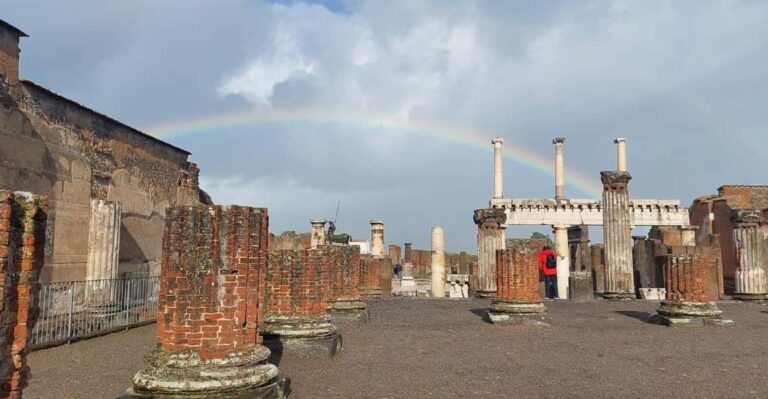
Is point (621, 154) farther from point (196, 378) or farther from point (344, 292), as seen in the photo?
point (196, 378)

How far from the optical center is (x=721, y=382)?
6625mm

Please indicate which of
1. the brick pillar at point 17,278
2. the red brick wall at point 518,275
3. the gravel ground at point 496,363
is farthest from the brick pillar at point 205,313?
the red brick wall at point 518,275

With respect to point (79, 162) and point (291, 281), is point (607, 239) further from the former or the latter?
point (79, 162)

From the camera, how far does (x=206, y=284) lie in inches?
205

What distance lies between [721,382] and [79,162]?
1371 cm

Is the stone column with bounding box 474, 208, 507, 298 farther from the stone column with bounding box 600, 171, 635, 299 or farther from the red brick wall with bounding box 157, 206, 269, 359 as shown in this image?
the red brick wall with bounding box 157, 206, 269, 359

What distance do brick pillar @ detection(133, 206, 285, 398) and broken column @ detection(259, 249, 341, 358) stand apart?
9.09 feet

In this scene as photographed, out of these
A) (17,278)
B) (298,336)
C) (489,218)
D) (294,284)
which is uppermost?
(489,218)

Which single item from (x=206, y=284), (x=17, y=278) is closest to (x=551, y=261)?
(x=206, y=284)

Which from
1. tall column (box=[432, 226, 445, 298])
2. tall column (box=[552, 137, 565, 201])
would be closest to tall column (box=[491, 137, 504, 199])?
tall column (box=[552, 137, 565, 201])

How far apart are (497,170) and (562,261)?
7490mm

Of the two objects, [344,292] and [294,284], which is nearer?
[294,284]

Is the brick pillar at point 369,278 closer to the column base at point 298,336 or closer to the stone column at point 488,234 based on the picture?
the stone column at point 488,234

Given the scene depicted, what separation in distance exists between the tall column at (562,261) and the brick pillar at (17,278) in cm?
2658
